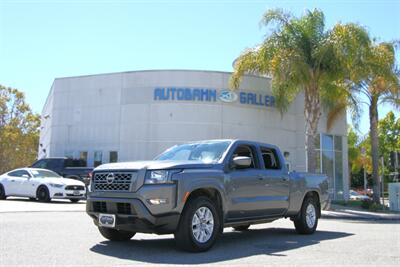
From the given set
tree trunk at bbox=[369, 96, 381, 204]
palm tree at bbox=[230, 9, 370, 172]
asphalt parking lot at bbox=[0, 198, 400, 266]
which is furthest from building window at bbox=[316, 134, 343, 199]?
asphalt parking lot at bbox=[0, 198, 400, 266]

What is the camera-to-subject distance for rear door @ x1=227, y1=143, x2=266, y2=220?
8.70 m

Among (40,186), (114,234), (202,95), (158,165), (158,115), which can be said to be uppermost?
(202,95)

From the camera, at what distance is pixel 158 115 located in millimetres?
28953

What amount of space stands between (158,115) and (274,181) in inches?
773

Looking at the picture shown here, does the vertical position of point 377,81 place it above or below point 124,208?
above

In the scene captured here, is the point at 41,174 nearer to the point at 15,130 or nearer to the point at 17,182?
the point at 17,182

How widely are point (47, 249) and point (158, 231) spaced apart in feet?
6.01

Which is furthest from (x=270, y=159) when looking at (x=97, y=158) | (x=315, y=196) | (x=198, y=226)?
(x=97, y=158)

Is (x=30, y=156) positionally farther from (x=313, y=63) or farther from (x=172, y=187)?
(x=172, y=187)

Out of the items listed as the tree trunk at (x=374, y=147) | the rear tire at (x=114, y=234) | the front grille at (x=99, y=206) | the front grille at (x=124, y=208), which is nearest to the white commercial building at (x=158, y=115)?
the tree trunk at (x=374, y=147)

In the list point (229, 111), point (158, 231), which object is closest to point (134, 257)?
point (158, 231)

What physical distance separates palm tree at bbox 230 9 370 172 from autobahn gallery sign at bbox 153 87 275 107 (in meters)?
5.82

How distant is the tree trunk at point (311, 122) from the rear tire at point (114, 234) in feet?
47.7

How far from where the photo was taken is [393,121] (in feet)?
164
